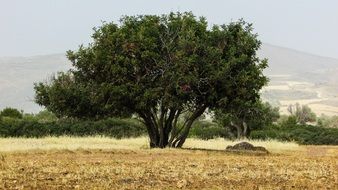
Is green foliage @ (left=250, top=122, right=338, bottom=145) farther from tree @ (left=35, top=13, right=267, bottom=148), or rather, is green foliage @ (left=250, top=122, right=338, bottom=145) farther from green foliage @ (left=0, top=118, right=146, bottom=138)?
tree @ (left=35, top=13, right=267, bottom=148)

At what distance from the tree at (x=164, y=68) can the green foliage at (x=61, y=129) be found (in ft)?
63.7

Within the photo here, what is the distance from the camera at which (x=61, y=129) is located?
181 ft

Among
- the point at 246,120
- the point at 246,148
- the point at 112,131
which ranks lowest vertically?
the point at 246,148

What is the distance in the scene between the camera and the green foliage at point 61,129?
178ft

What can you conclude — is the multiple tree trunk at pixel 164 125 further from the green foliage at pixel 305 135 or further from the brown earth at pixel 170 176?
the green foliage at pixel 305 135

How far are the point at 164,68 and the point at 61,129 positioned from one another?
81.3 ft

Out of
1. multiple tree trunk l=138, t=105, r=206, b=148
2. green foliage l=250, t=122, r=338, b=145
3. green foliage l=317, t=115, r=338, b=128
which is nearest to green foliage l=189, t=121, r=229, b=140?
green foliage l=250, t=122, r=338, b=145

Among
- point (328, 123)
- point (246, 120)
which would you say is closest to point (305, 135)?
point (246, 120)

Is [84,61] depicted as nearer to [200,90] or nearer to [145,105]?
[145,105]

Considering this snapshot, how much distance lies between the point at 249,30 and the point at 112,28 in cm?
812

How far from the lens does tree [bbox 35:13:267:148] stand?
3198 cm

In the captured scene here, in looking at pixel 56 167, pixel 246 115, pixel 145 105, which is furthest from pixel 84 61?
pixel 246 115

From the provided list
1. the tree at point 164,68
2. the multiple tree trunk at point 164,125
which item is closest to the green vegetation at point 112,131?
the multiple tree trunk at point 164,125

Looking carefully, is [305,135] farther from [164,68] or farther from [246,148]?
[164,68]
